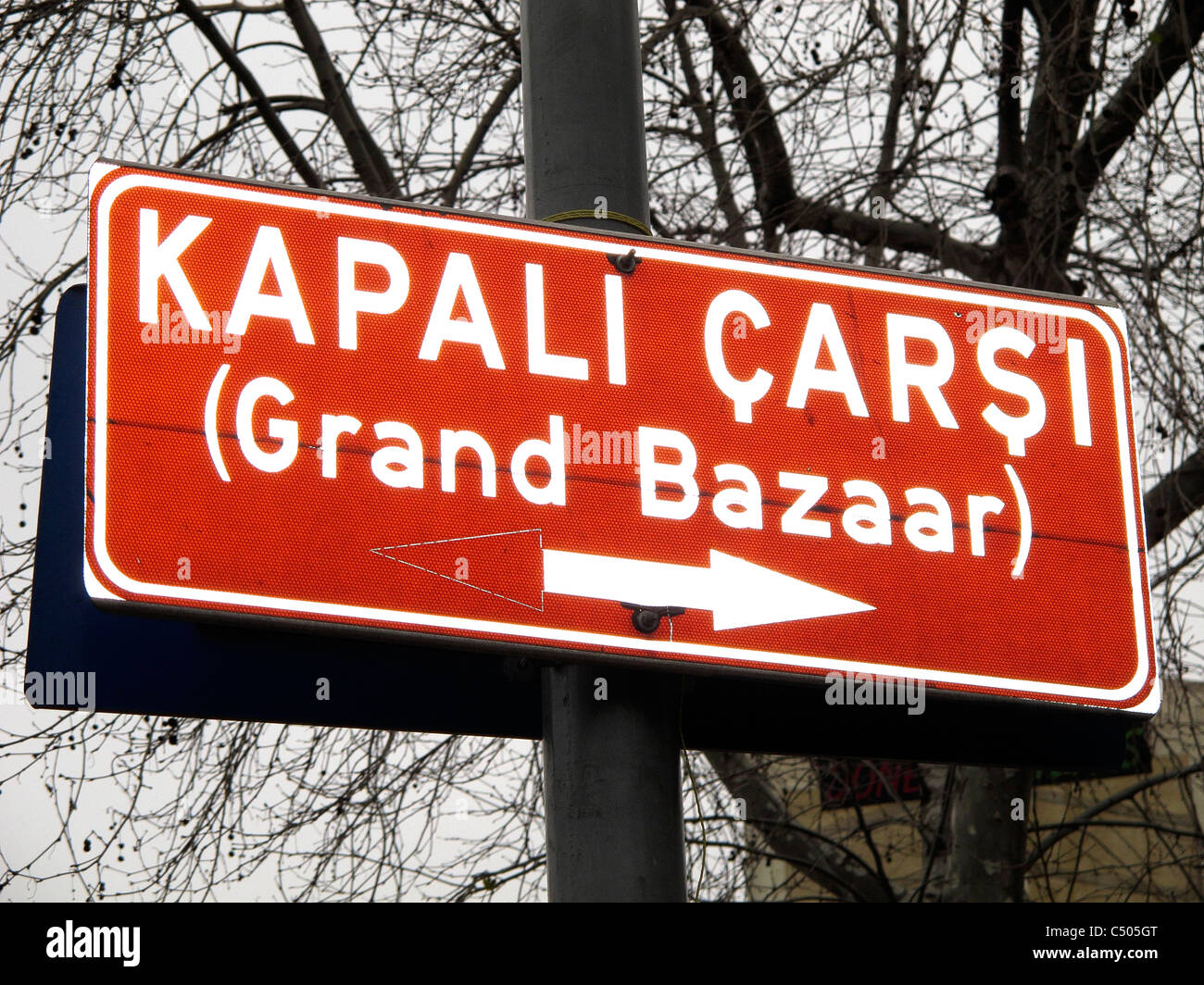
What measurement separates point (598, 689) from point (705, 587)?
0.84 ft

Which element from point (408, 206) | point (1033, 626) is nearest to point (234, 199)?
point (408, 206)

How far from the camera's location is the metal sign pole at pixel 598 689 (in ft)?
9.25

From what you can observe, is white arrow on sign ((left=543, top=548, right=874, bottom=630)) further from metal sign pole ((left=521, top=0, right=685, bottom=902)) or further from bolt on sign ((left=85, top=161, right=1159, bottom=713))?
metal sign pole ((left=521, top=0, right=685, bottom=902))

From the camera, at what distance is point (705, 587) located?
2.96 metres

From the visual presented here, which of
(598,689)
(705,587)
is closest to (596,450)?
(705,587)

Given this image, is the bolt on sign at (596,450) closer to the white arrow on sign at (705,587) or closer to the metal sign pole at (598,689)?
the white arrow on sign at (705,587)

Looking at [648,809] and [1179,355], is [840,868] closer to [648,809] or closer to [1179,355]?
[1179,355]

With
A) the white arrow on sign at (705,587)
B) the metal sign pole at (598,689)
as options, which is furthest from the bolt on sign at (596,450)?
the metal sign pole at (598,689)

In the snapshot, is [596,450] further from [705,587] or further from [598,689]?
[598,689]

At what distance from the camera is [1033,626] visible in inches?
125

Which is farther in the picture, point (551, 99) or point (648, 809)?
point (551, 99)

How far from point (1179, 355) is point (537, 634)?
3.78 meters

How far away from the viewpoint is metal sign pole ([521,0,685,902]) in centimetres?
282

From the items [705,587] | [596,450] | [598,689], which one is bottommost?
[598,689]
